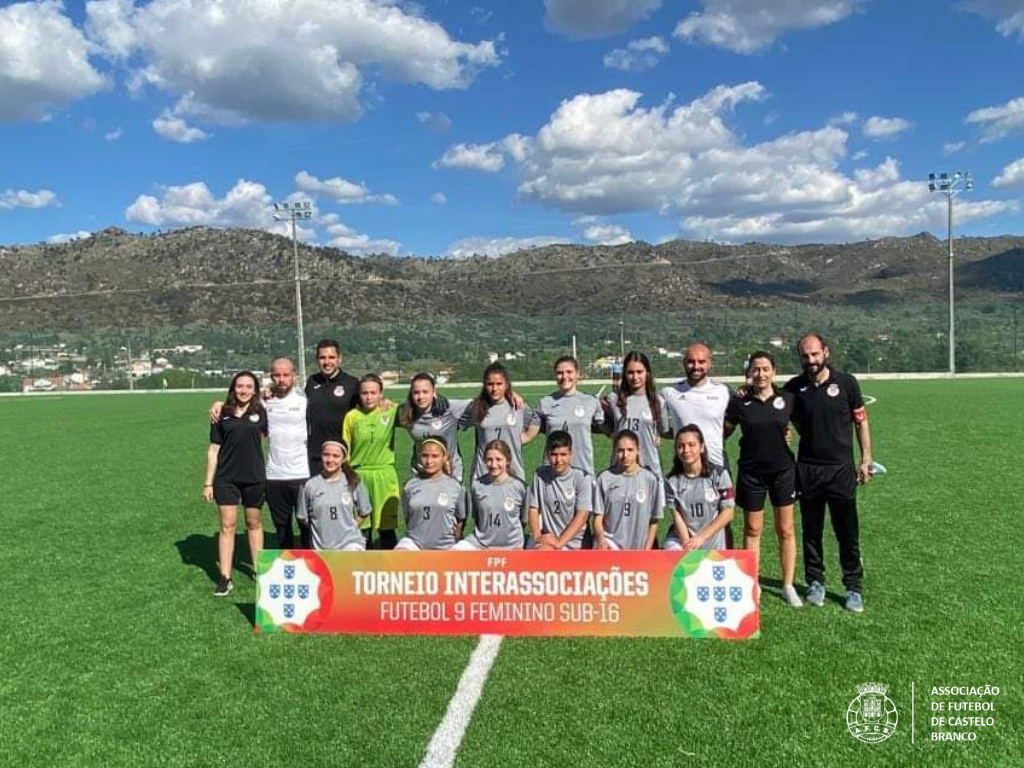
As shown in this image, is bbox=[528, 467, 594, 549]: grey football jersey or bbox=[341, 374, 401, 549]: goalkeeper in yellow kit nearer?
bbox=[528, 467, 594, 549]: grey football jersey

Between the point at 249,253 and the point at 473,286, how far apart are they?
2888 cm

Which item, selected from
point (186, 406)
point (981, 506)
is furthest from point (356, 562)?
point (186, 406)

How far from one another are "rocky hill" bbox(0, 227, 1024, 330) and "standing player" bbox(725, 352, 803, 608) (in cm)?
7001

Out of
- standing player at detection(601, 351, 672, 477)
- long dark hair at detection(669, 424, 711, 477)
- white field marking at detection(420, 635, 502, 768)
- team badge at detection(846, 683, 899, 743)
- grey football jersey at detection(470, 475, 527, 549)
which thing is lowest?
team badge at detection(846, 683, 899, 743)

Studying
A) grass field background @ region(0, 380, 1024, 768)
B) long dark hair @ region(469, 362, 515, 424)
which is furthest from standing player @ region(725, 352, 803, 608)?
long dark hair @ region(469, 362, 515, 424)

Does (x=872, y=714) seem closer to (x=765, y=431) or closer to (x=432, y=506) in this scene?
(x=765, y=431)

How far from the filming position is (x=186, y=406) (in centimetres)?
2783

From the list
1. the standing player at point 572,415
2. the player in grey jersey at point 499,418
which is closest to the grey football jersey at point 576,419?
the standing player at point 572,415

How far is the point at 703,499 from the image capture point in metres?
4.99

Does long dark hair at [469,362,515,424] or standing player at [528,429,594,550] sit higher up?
long dark hair at [469,362,515,424]

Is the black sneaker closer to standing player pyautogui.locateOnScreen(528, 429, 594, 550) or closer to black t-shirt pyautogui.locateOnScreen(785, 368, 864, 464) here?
standing player pyautogui.locateOnScreen(528, 429, 594, 550)

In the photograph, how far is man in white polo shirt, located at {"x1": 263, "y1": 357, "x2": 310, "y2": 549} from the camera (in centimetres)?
550

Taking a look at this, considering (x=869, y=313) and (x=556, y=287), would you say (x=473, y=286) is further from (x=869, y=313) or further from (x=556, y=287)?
(x=869, y=313)

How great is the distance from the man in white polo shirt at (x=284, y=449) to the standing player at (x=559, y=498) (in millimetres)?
1704
